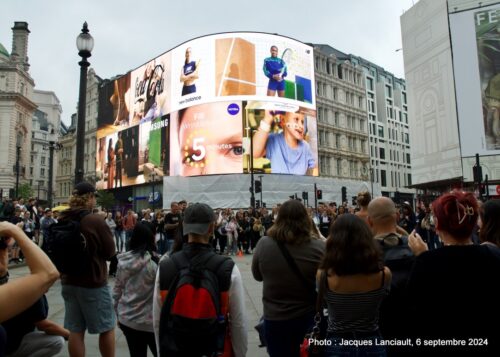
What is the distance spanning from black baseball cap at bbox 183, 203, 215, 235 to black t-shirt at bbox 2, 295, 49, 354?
1166 millimetres

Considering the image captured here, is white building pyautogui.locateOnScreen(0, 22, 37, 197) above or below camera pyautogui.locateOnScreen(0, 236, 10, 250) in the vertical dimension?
above

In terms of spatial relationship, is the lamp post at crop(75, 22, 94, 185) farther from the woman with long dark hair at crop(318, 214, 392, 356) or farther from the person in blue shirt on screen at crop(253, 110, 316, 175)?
the person in blue shirt on screen at crop(253, 110, 316, 175)

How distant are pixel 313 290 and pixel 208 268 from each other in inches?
36.6

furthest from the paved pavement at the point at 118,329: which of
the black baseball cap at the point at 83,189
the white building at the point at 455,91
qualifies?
the white building at the point at 455,91

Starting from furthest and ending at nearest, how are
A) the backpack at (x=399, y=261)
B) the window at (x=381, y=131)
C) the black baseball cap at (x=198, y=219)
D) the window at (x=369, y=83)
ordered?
the window at (x=381, y=131) → the window at (x=369, y=83) → the backpack at (x=399, y=261) → the black baseball cap at (x=198, y=219)

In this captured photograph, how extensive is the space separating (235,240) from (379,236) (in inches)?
595

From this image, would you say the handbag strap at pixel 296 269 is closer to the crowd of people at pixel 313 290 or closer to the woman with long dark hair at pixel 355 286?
the crowd of people at pixel 313 290

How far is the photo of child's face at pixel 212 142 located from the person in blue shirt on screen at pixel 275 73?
5128 mm

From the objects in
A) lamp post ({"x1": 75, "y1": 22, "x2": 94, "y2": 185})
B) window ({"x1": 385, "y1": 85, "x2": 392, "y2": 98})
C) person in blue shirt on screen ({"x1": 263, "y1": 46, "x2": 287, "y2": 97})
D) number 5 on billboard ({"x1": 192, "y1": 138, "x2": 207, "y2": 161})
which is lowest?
lamp post ({"x1": 75, "y1": 22, "x2": 94, "y2": 185})

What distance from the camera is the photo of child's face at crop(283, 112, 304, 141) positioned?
141 ft

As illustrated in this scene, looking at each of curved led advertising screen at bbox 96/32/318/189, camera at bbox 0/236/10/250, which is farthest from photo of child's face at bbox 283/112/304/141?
camera at bbox 0/236/10/250

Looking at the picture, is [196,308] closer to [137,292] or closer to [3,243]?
[3,243]

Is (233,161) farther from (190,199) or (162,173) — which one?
(162,173)

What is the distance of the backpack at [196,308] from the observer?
2500mm
